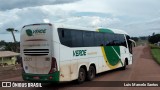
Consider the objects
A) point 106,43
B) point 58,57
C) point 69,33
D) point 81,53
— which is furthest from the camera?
point 106,43

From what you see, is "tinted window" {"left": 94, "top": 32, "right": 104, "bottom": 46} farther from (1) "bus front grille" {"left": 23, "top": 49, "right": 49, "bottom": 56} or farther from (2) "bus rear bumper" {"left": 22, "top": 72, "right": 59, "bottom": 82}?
(2) "bus rear bumper" {"left": 22, "top": 72, "right": 59, "bottom": 82}

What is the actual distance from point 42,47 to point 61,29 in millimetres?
1232

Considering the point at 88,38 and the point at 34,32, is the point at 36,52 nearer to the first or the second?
the point at 34,32

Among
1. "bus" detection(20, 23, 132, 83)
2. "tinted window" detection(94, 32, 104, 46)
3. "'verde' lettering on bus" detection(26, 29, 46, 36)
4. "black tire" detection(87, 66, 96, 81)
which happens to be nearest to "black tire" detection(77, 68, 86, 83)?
"bus" detection(20, 23, 132, 83)

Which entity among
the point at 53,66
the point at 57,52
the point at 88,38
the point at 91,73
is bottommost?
the point at 91,73

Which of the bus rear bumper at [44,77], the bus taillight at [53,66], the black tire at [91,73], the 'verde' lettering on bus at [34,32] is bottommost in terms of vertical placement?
the black tire at [91,73]

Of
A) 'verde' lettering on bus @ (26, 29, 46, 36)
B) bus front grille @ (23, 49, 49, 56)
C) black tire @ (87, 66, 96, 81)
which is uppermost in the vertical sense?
'verde' lettering on bus @ (26, 29, 46, 36)

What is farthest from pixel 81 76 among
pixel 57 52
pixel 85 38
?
pixel 57 52

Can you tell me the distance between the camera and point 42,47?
43.7 ft

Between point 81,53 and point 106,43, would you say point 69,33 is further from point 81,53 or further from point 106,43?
point 106,43

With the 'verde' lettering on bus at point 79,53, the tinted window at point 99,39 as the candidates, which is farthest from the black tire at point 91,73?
the tinted window at point 99,39

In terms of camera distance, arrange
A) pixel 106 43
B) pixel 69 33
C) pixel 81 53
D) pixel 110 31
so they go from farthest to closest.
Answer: pixel 110 31, pixel 106 43, pixel 81 53, pixel 69 33

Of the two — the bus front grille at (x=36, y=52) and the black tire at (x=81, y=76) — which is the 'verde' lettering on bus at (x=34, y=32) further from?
the black tire at (x=81, y=76)

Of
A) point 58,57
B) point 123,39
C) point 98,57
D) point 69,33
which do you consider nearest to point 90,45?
point 98,57
